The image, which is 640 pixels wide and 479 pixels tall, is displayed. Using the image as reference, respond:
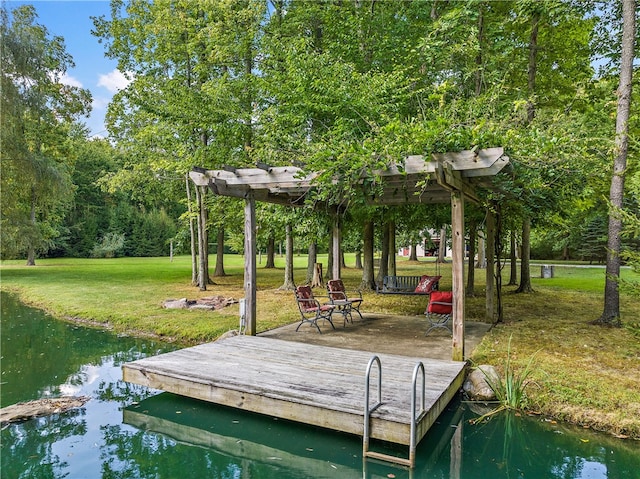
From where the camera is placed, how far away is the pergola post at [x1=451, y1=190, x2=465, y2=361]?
5.57 m

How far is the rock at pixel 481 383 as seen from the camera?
202 inches

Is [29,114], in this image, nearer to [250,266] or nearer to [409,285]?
[250,266]

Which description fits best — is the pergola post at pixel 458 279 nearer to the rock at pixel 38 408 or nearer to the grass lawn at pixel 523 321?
the grass lawn at pixel 523 321

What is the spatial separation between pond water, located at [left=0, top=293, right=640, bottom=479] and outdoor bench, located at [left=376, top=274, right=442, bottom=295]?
Result: 170 inches

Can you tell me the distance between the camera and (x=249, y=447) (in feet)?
13.8

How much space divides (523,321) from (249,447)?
646 cm

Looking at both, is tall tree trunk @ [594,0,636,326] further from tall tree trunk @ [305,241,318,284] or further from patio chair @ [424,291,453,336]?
tall tree trunk @ [305,241,318,284]

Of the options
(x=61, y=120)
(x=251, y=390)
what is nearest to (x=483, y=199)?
(x=251, y=390)

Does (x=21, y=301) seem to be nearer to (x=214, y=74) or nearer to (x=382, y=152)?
(x=214, y=74)

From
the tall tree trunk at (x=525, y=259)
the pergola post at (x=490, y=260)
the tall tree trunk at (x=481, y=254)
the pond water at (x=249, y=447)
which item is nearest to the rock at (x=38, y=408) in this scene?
the pond water at (x=249, y=447)

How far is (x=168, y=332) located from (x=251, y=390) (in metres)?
4.71

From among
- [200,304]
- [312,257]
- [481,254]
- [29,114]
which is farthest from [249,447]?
[481,254]

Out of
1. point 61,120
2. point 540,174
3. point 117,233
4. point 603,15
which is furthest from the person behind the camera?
point 117,233

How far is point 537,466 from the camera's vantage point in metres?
3.84
